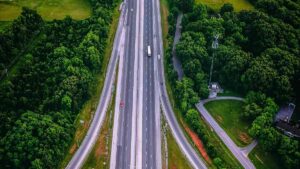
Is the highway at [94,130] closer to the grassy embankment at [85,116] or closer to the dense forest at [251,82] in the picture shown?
the grassy embankment at [85,116]

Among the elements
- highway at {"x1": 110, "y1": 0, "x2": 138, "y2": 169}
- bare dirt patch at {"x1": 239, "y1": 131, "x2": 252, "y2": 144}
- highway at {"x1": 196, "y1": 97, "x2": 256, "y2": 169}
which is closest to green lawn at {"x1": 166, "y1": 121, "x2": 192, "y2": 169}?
highway at {"x1": 110, "y1": 0, "x2": 138, "y2": 169}

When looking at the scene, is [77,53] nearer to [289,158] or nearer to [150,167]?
[150,167]

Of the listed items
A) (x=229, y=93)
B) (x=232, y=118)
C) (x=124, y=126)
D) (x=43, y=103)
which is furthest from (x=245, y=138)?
(x=43, y=103)

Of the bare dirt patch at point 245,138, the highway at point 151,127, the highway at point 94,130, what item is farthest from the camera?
the bare dirt patch at point 245,138

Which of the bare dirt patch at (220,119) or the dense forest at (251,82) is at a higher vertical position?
the dense forest at (251,82)

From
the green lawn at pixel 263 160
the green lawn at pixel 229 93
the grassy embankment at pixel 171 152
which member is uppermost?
the green lawn at pixel 229 93

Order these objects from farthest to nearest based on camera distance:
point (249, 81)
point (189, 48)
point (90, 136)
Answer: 1. point (189, 48)
2. point (249, 81)
3. point (90, 136)

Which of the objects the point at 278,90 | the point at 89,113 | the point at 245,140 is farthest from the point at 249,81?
the point at 89,113

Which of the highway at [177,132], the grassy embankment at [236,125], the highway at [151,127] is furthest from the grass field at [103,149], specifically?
the grassy embankment at [236,125]
